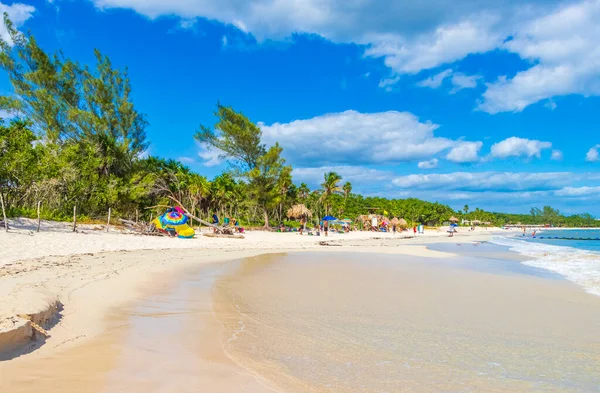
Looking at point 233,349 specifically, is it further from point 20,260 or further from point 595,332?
point 20,260

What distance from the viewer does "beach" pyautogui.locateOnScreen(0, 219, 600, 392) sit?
2932 mm

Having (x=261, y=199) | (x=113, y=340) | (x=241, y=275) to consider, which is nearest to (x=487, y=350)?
(x=113, y=340)

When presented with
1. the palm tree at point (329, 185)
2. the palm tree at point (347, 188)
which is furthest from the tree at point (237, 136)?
the palm tree at point (347, 188)

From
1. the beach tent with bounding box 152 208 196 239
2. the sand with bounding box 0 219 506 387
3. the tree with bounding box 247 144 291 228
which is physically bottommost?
the sand with bounding box 0 219 506 387

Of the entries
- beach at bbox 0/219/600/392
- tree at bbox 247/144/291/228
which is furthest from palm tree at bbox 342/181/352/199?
beach at bbox 0/219/600/392

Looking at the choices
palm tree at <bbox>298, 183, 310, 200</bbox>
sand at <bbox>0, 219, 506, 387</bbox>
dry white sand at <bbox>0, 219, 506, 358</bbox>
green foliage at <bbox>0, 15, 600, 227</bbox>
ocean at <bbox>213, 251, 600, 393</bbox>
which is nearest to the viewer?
ocean at <bbox>213, 251, 600, 393</bbox>

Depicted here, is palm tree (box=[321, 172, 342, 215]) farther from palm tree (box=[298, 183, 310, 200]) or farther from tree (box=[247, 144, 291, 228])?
tree (box=[247, 144, 291, 228])

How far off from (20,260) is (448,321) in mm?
8936

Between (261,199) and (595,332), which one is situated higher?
(261,199)

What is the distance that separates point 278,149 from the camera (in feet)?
109

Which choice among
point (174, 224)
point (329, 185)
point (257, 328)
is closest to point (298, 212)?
point (329, 185)

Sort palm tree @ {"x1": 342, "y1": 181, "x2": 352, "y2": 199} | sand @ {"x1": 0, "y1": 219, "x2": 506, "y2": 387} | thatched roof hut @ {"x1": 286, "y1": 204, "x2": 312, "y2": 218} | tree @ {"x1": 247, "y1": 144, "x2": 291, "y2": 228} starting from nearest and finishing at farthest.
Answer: sand @ {"x1": 0, "y1": 219, "x2": 506, "y2": 387}
tree @ {"x1": 247, "y1": 144, "x2": 291, "y2": 228}
thatched roof hut @ {"x1": 286, "y1": 204, "x2": 312, "y2": 218}
palm tree @ {"x1": 342, "y1": 181, "x2": 352, "y2": 199}

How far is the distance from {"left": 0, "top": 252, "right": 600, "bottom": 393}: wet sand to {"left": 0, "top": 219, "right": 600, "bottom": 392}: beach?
2cm

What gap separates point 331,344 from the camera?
3891 mm
